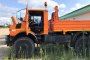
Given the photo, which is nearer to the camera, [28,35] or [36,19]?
[28,35]

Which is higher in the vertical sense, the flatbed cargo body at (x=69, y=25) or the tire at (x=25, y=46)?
the flatbed cargo body at (x=69, y=25)

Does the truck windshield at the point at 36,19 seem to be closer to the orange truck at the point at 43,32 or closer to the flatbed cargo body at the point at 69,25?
the orange truck at the point at 43,32

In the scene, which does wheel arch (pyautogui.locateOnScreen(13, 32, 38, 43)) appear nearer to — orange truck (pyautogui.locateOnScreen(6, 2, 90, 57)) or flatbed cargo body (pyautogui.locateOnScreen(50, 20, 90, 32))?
orange truck (pyautogui.locateOnScreen(6, 2, 90, 57))

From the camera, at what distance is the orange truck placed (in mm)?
14297

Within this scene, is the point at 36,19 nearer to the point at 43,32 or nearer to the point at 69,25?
the point at 43,32

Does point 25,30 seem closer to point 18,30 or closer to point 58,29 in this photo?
point 18,30

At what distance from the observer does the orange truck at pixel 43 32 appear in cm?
1430

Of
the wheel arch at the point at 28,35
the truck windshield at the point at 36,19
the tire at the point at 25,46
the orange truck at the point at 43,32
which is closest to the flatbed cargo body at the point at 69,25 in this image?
the orange truck at the point at 43,32

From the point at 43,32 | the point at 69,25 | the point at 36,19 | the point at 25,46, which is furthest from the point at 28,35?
the point at 69,25

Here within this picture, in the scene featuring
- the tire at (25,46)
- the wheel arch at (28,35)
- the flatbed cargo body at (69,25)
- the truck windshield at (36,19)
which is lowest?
the tire at (25,46)

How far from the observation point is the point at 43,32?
1457 centimetres

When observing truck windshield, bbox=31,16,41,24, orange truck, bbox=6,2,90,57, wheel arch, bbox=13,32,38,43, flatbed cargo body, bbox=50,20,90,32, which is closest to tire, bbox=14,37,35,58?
orange truck, bbox=6,2,90,57

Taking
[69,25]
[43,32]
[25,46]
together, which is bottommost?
[25,46]

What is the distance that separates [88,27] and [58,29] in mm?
1600
